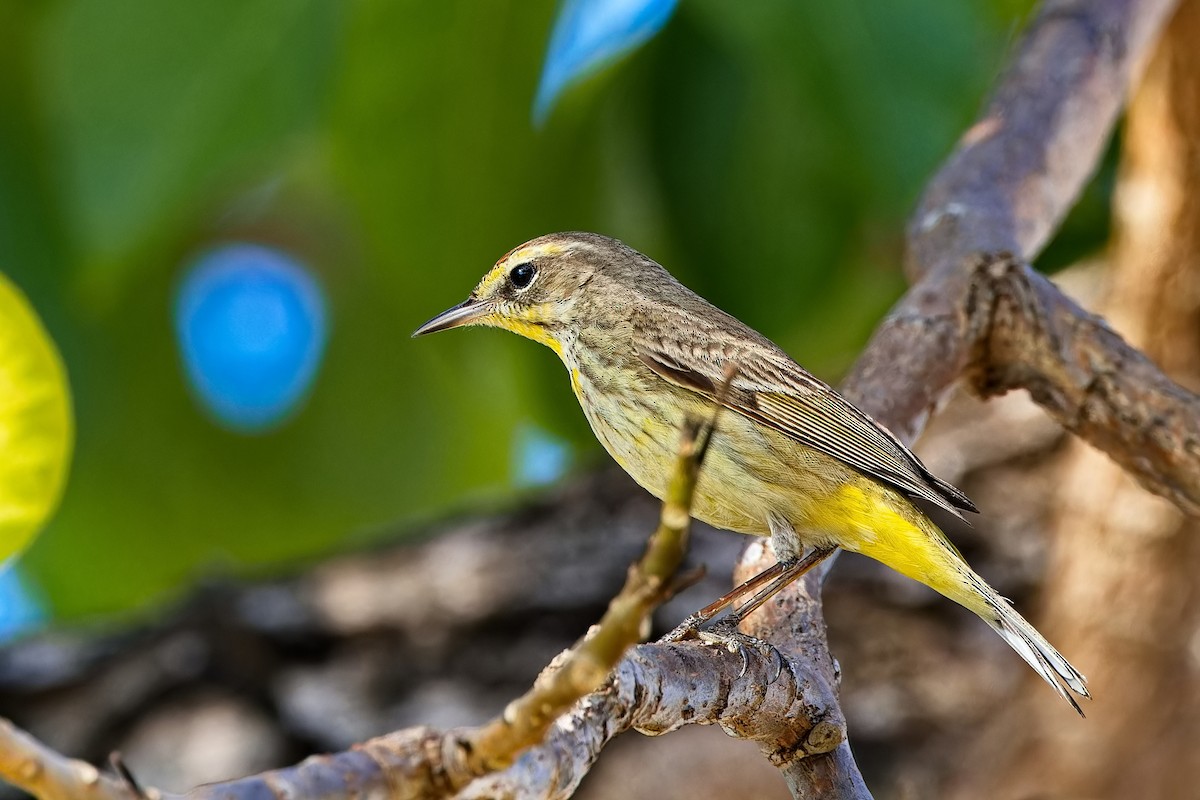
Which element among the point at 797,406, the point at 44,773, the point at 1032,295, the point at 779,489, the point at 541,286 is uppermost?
the point at 1032,295

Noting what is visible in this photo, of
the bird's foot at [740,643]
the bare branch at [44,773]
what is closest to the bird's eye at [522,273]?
the bird's foot at [740,643]

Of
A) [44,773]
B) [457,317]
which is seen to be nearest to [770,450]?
[457,317]

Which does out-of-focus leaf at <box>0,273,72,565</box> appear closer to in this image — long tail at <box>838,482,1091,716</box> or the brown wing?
the brown wing

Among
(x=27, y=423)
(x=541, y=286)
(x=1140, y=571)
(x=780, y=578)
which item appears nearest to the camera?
(x=27, y=423)

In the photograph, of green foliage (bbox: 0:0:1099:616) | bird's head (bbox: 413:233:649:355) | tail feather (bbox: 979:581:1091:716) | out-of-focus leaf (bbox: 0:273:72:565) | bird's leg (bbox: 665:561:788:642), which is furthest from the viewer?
green foliage (bbox: 0:0:1099:616)

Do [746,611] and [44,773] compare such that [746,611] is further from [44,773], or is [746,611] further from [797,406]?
[44,773]

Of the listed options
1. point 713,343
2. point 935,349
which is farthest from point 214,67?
point 935,349

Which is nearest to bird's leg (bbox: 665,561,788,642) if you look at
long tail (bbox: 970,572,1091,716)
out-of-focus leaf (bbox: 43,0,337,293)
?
long tail (bbox: 970,572,1091,716)
